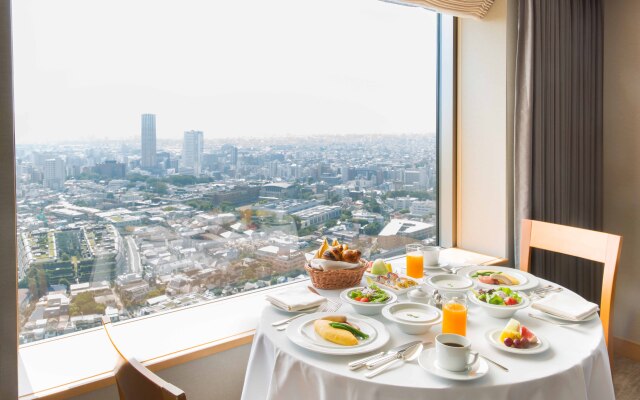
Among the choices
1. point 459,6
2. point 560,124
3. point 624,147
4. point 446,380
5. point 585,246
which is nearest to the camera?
point 446,380

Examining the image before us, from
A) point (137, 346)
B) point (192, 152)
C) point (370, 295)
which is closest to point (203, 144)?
point (192, 152)

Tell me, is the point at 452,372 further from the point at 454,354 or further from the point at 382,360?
the point at 382,360

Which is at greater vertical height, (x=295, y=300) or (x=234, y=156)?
(x=234, y=156)

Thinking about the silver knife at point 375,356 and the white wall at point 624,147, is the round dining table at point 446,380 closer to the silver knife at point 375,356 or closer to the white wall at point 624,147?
the silver knife at point 375,356

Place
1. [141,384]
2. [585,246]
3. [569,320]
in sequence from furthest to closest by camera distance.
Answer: [585,246] → [569,320] → [141,384]

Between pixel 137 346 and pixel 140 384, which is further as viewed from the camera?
pixel 137 346

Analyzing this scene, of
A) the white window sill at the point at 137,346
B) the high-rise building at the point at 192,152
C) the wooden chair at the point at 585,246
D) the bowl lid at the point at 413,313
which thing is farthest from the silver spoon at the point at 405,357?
the high-rise building at the point at 192,152

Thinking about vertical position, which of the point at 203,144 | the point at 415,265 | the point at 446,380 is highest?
the point at 203,144

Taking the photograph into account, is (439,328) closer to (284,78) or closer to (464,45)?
(284,78)
